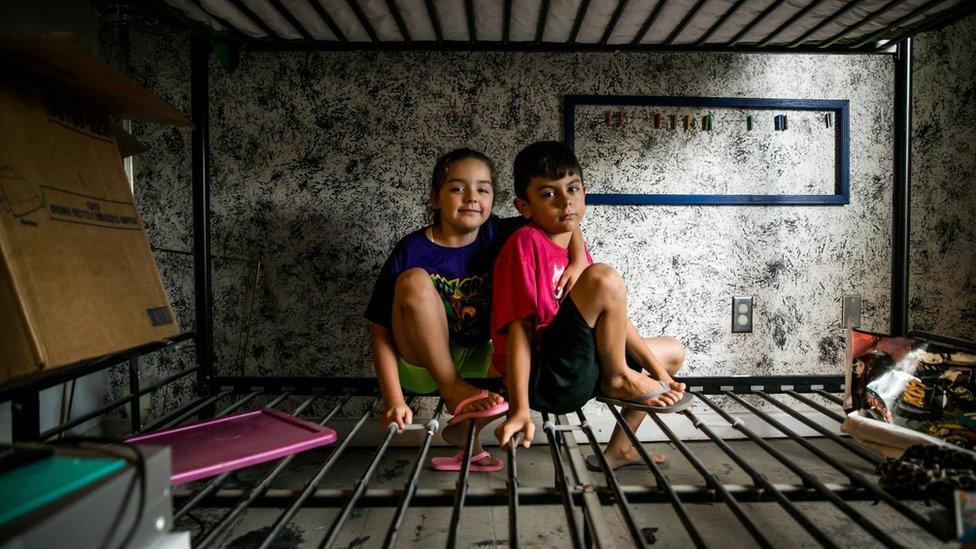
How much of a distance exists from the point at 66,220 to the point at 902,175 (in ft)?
5.15

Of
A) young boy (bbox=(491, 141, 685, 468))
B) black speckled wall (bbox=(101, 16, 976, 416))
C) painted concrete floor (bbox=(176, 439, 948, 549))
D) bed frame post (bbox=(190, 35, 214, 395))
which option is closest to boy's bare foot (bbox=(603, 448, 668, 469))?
painted concrete floor (bbox=(176, 439, 948, 549))

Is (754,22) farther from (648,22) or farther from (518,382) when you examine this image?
(518,382)

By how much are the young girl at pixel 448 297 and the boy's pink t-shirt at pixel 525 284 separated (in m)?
0.06

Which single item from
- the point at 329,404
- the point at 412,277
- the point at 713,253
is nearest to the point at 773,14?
the point at 713,253

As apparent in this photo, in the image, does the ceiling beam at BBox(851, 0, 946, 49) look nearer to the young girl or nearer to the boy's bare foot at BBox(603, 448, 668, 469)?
the young girl

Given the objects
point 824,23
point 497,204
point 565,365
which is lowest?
point 565,365

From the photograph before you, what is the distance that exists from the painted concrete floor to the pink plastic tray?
0.16 metres

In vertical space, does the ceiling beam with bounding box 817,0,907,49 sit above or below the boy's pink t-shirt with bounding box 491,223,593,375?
above

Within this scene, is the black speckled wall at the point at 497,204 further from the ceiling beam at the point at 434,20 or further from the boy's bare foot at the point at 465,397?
the boy's bare foot at the point at 465,397

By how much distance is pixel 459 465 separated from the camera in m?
1.31

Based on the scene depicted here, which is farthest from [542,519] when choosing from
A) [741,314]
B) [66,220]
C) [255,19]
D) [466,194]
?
[255,19]

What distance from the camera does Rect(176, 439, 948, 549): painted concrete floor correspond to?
101cm

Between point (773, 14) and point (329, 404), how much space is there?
4.66 feet

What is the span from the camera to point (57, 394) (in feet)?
4.03
